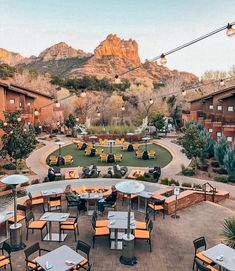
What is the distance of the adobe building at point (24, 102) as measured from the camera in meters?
26.8

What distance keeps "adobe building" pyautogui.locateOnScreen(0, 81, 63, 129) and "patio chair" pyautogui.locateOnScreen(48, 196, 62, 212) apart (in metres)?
11.3

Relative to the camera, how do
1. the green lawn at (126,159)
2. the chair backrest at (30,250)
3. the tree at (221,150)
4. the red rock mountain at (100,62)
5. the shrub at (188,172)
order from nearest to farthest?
1. the chair backrest at (30,250)
2. the shrub at (188,172)
3. the tree at (221,150)
4. the green lawn at (126,159)
5. the red rock mountain at (100,62)

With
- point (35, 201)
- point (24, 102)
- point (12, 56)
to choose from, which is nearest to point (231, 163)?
point (35, 201)

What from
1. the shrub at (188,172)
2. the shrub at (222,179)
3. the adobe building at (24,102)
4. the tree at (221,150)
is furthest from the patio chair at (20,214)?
the tree at (221,150)

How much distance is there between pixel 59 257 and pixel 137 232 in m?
3.14

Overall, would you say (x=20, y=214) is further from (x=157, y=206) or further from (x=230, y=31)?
(x=230, y=31)

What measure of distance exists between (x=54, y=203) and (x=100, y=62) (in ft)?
332

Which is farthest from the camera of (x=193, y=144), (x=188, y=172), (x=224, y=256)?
(x=193, y=144)

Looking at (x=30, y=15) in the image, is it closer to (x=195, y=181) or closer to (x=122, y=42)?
(x=195, y=181)

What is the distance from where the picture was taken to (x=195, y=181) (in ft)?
57.2

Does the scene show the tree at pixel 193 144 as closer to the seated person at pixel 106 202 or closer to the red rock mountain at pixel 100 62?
the seated person at pixel 106 202

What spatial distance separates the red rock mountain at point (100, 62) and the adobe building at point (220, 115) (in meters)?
60.4

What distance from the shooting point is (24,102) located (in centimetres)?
3269

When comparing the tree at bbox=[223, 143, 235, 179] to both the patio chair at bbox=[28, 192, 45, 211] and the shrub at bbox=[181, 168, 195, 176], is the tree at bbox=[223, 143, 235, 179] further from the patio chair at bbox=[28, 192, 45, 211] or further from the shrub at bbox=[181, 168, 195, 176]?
the patio chair at bbox=[28, 192, 45, 211]
